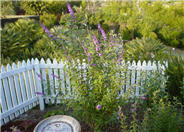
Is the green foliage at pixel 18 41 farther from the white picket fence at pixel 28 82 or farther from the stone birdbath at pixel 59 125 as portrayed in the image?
the stone birdbath at pixel 59 125

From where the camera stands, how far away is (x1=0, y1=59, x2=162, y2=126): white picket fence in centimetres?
365

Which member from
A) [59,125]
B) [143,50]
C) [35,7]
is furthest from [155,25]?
[35,7]

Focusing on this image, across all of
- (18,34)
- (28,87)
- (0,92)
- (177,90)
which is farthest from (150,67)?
(18,34)

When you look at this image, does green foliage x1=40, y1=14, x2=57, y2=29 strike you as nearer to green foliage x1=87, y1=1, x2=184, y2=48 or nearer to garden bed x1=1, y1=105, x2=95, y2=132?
green foliage x1=87, y1=1, x2=184, y2=48

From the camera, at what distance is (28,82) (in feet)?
13.0

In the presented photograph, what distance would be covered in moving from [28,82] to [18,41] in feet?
9.90

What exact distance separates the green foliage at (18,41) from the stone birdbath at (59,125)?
3505 millimetres

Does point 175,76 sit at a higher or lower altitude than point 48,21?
lower

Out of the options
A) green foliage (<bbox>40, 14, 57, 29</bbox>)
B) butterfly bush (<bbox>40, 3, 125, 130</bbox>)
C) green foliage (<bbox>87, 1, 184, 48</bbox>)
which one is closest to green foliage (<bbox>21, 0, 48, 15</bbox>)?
green foliage (<bbox>40, 14, 57, 29</bbox>)

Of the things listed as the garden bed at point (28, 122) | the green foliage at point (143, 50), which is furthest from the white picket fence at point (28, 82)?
the green foliage at point (143, 50)

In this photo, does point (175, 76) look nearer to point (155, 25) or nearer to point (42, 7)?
point (155, 25)

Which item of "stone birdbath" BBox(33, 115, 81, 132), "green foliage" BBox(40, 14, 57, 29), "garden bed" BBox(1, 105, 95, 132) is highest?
"green foliage" BBox(40, 14, 57, 29)

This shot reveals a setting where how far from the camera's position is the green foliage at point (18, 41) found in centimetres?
607

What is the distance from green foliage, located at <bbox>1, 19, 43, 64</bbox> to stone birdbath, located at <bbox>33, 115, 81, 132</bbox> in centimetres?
351
